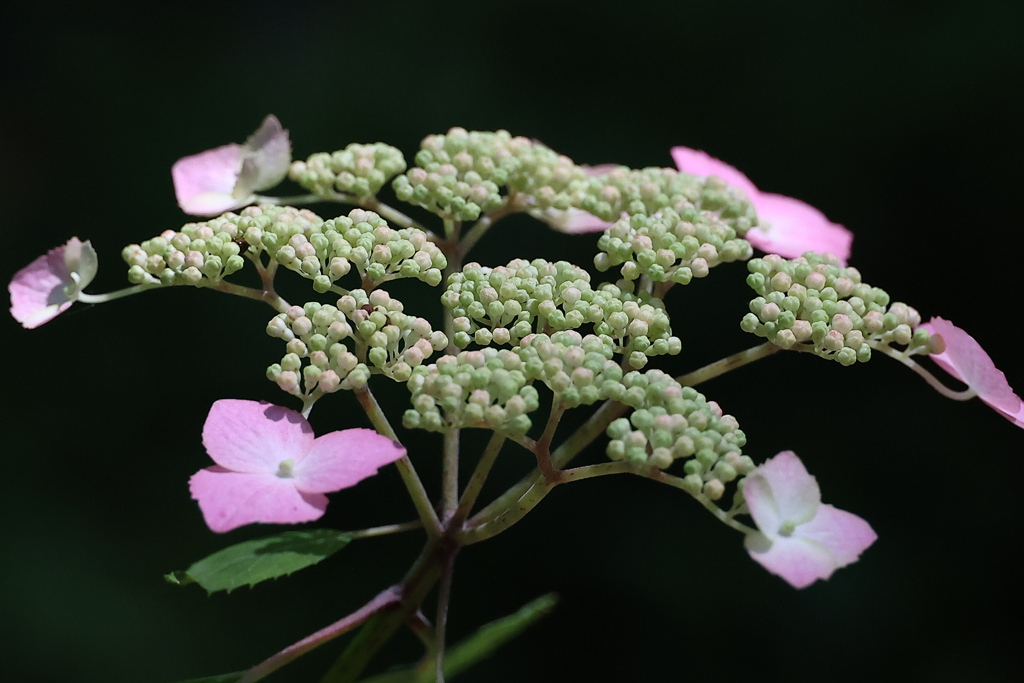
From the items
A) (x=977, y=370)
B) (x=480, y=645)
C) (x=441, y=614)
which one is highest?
(x=977, y=370)

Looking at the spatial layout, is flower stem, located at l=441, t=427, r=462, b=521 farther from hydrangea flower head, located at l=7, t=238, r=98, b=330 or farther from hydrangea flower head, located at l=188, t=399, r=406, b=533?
hydrangea flower head, located at l=7, t=238, r=98, b=330

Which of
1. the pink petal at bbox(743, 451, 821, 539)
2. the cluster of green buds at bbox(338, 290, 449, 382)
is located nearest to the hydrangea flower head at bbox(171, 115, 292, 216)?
the cluster of green buds at bbox(338, 290, 449, 382)

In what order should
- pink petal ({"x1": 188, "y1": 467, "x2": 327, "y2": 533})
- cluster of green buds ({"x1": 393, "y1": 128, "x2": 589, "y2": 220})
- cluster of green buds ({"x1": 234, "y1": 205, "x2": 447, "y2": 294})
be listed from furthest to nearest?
1. cluster of green buds ({"x1": 393, "y1": 128, "x2": 589, "y2": 220})
2. cluster of green buds ({"x1": 234, "y1": 205, "x2": 447, "y2": 294})
3. pink petal ({"x1": 188, "y1": 467, "x2": 327, "y2": 533})

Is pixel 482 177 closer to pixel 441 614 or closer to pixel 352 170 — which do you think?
pixel 352 170

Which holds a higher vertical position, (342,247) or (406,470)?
(342,247)

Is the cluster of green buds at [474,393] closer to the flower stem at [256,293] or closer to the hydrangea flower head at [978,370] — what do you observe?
the flower stem at [256,293]

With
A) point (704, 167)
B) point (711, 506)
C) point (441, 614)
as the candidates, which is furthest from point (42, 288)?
point (704, 167)
